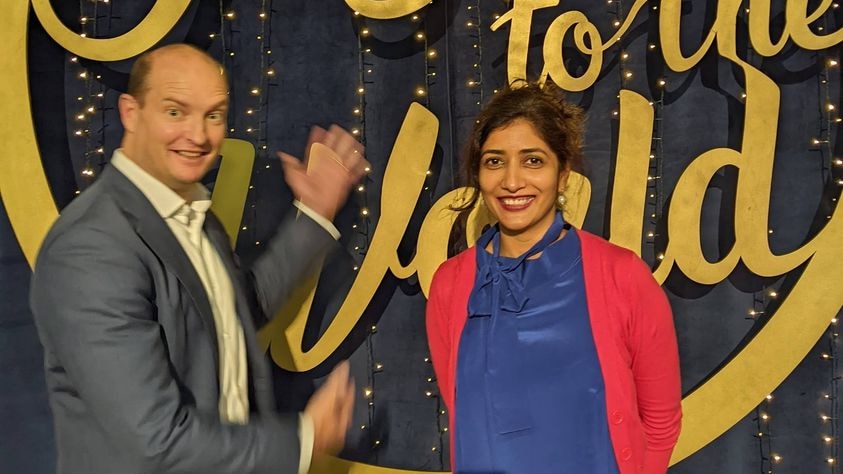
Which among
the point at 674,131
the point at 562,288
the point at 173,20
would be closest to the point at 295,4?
the point at 173,20

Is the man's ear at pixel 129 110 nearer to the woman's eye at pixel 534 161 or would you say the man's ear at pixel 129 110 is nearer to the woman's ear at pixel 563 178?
the woman's eye at pixel 534 161

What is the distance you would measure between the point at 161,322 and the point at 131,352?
10 cm

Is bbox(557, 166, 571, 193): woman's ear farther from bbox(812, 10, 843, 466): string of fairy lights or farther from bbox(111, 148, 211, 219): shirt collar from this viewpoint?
bbox(812, 10, 843, 466): string of fairy lights

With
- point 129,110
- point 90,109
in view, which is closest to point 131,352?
point 129,110

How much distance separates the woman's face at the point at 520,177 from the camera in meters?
1.65

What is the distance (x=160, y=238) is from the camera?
121 cm

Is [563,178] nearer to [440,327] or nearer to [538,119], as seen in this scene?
[538,119]

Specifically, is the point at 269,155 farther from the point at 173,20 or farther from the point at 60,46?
the point at 60,46

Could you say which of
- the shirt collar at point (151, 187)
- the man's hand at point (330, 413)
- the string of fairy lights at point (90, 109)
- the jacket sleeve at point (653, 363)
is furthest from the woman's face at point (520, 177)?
the string of fairy lights at point (90, 109)

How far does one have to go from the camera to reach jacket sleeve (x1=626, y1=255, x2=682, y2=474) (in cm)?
164

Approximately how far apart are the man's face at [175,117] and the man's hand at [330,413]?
0.45 meters

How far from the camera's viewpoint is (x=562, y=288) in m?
1.64

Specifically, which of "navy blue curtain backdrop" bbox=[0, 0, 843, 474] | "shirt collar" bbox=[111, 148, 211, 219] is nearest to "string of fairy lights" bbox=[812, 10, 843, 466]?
"navy blue curtain backdrop" bbox=[0, 0, 843, 474]

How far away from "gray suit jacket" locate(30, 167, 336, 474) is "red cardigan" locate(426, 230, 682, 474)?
0.69m
